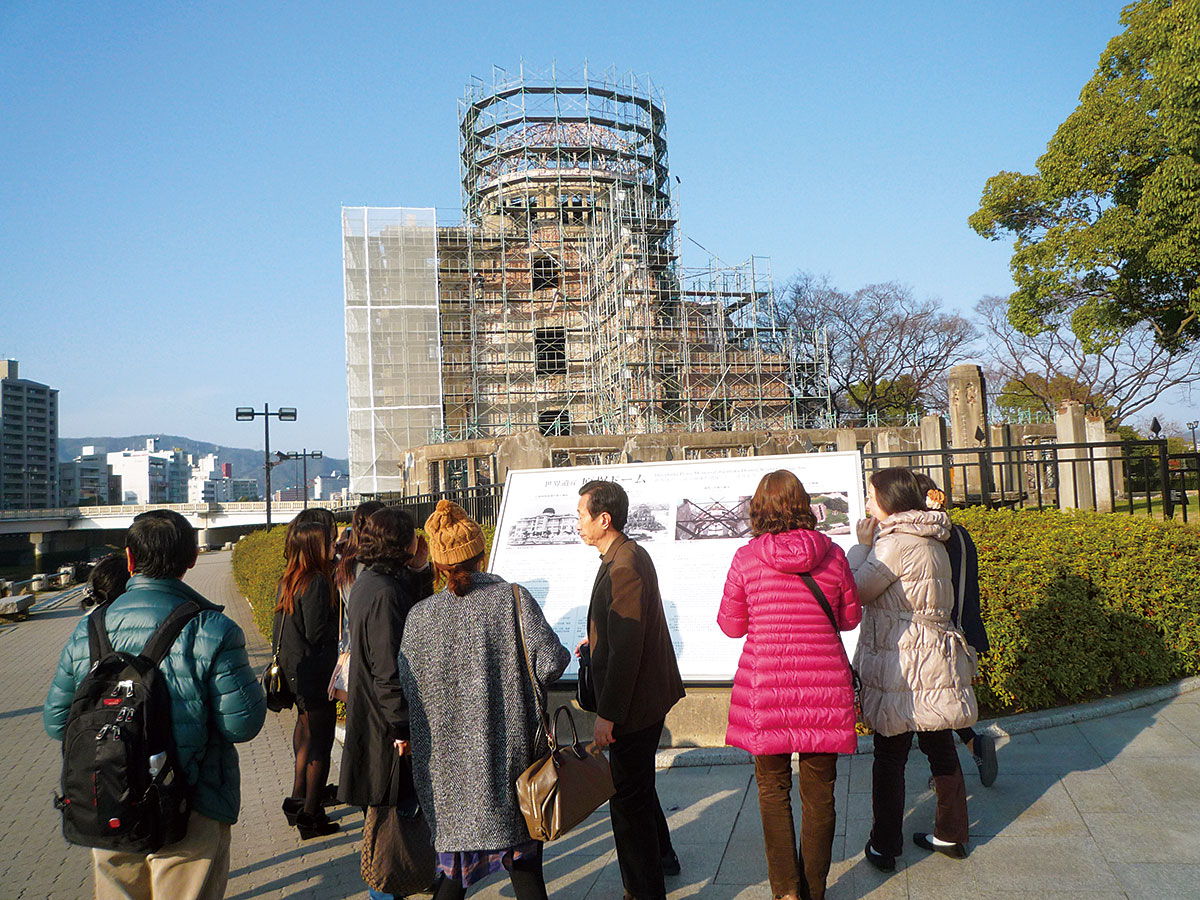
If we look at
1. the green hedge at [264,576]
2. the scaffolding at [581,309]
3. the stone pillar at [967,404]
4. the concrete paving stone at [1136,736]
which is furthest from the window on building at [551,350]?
the concrete paving stone at [1136,736]

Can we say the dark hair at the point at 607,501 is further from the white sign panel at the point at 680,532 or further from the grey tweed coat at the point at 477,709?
the white sign panel at the point at 680,532

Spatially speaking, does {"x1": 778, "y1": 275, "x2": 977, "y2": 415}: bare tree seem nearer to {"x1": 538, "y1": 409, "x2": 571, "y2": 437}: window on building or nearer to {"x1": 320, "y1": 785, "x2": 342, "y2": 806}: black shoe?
{"x1": 538, "y1": 409, "x2": 571, "y2": 437}: window on building

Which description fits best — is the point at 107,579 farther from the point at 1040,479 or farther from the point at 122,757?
the point at 1040,479

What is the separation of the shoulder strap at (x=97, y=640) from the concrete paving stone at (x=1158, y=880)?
410 cm

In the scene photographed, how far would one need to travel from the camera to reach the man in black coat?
139 inches

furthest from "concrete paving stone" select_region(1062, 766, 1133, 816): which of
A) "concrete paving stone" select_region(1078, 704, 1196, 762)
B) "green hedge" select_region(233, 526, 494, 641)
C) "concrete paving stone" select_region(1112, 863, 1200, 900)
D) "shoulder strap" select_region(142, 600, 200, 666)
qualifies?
"green hedge" select_region(233, 526, 494, 641)

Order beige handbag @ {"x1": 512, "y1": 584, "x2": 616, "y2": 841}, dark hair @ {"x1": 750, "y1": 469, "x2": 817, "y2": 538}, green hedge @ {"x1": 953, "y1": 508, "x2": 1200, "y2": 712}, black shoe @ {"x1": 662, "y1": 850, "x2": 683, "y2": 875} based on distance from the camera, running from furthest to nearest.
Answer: green hedge @ {"x1": 953, "y1": 508, "x2": 1200, "y2": 712}, black shoe @ {"x1": 662, "y1": 850, "x2": 683, "y2": 875}, dark hair @ {"x1": 750, "y1": 469, "x2": 817, "y2": 538}, beige handbag @ {"x1": 512, "y1": 584, "x2": 616, "y2": 841}

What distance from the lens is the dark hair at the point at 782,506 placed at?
3.57 m

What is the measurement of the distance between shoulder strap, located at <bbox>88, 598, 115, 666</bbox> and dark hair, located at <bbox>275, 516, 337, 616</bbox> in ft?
5.82

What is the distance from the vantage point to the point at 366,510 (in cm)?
470

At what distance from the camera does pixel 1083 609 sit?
5.99 meters

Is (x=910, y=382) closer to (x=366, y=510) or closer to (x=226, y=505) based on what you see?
(x=366, y=510)

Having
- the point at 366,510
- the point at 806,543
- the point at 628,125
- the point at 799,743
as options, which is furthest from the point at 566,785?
the point at 628,125

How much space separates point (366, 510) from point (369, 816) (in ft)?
5.31
